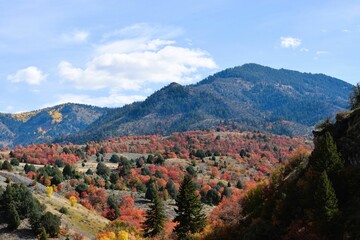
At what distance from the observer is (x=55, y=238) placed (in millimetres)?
88062

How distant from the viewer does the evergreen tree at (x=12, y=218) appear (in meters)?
85.7

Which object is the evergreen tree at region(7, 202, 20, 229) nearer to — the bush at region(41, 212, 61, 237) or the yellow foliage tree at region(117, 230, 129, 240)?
the bush at region(41, 212, 61, 237)

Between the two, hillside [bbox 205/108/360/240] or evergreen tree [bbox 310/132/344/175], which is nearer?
hillside [bbox 205/108/360/240]

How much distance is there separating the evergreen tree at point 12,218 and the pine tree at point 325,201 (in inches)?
2591

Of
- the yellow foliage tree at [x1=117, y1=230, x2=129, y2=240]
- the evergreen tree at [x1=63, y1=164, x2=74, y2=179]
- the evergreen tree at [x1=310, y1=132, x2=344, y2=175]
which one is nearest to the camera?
the evergreen tree at [x1=310, y1=132, x2=344, y2=175]

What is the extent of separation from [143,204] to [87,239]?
2349 inches

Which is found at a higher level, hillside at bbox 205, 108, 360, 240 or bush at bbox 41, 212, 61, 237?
hillside at bbox 205, 108, 360, 240

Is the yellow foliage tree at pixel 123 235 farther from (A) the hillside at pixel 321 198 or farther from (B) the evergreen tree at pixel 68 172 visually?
(B) the evergreen tree at pixel 68 172

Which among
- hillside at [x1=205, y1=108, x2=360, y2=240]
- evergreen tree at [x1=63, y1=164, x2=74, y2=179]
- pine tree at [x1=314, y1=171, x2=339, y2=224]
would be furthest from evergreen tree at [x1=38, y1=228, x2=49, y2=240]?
evergreen tree at [x1=63, y1=164, x2=74, y2=179]

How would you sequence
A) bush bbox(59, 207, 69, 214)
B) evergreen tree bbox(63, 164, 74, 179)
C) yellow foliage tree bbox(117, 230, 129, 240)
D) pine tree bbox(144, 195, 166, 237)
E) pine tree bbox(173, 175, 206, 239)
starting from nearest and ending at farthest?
pine tree bbox(173, 175, 206, 239)
pine tree bbox(144, 195, 166, 237)
yellow foliage tree bbox(117, 230, 129, 240)
bush bbox(59, 207, 69, 214)
evergreen tree bbox(63, 164, 74, 179)

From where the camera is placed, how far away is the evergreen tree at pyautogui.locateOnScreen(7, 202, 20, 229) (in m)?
85.7

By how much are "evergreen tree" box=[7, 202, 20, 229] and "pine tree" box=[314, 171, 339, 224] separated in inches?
2591

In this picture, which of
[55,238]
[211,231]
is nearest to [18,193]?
[55,238]

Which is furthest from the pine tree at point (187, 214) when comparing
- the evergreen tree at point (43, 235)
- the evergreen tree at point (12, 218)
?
the evergreen tree at point (12, 218)
